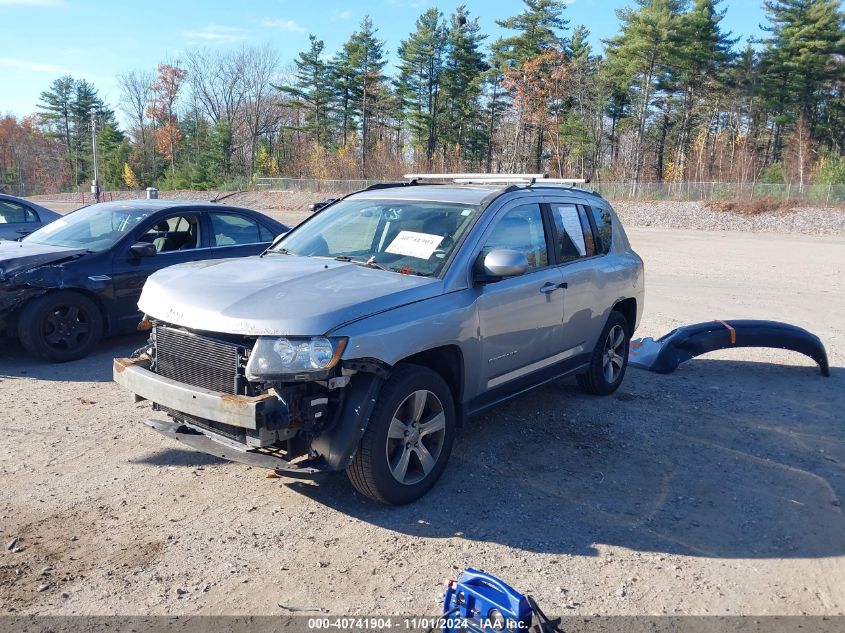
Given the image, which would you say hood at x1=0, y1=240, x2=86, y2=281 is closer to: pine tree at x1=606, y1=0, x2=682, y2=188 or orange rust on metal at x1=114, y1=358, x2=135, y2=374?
orange rust on metal at x1=114, y1=358, x2=135, y2=374

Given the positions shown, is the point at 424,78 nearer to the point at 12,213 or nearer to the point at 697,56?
the point at 697,56

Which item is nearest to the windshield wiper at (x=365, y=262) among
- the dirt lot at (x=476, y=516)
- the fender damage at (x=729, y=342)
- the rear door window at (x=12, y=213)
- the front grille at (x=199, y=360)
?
the front grille at (x=199, y=360)

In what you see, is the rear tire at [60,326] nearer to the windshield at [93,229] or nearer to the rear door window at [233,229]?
the windshield at [93,229]

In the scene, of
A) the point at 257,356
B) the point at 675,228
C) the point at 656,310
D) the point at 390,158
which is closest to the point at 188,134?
the point at 390,158

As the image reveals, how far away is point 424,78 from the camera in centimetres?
6531

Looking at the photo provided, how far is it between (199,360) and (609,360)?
3.98m

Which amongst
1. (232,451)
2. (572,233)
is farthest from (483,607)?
(572,233)

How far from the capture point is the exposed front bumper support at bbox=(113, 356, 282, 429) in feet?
11.6

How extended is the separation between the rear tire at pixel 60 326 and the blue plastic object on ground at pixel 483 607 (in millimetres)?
5841

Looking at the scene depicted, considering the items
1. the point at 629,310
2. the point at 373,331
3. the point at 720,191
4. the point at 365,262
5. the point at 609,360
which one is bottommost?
the point at 609,360

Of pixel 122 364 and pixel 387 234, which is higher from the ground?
pixel 387 234

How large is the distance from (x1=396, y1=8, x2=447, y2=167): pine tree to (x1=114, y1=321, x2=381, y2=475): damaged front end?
199 feet

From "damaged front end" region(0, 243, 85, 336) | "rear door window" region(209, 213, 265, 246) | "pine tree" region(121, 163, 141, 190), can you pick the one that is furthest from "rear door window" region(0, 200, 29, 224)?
"pine tree" region(121, 163, 141, 190)

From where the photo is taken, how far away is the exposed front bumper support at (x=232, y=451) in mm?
3682
